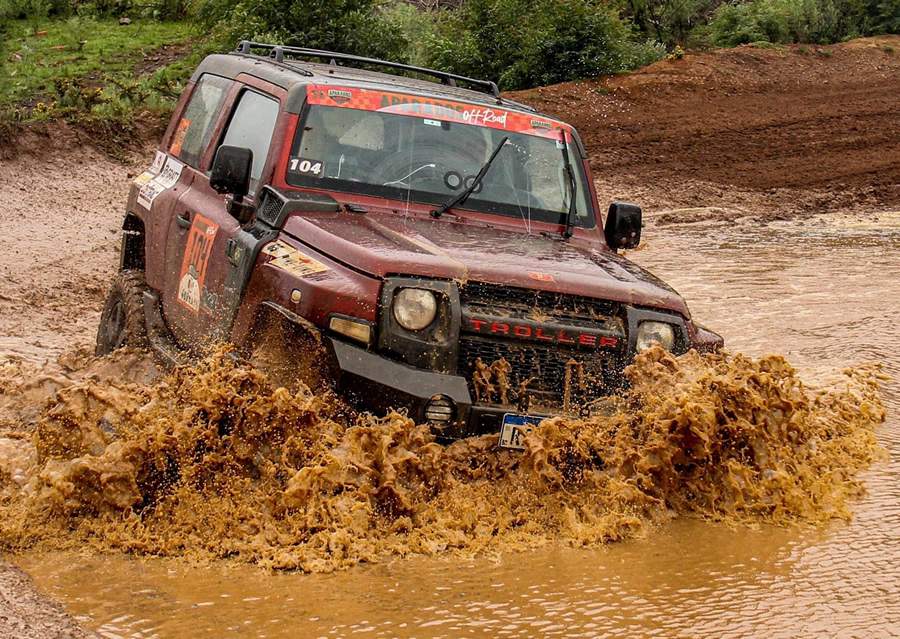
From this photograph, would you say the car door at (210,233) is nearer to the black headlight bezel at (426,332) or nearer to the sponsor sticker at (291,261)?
the sponsor sticker at (291,261)

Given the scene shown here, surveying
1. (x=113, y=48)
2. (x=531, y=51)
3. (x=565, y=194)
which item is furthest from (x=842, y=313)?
(x=113, y=48)

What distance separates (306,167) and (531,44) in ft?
48.9

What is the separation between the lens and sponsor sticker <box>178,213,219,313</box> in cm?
669

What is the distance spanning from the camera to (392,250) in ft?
18.6

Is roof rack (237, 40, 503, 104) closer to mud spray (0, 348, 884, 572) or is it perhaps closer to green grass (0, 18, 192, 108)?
A: mud spray (0, 348, 884, 572)

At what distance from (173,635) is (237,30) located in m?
15.1

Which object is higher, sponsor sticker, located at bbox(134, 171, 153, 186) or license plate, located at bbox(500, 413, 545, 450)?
sponsor sticker, located at bbox(134, 171, 153, 186)

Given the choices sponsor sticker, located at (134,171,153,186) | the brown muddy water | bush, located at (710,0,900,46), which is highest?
bush, located at (710,0,900,46)

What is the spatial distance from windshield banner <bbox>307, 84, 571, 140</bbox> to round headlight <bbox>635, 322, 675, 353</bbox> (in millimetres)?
1638

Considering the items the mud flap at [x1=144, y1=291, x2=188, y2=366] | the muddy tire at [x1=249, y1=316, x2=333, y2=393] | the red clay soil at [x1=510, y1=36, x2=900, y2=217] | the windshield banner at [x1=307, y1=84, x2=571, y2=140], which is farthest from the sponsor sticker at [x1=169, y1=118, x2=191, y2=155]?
the red clay soil at [x1=510, y1=36, x2=900, y2=217]

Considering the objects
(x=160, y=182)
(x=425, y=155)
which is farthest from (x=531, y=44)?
(x=425, y=155)

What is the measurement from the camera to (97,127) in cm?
1650

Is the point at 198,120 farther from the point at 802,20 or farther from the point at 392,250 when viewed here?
the point at 802,20

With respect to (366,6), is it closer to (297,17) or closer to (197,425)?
(297,17)
